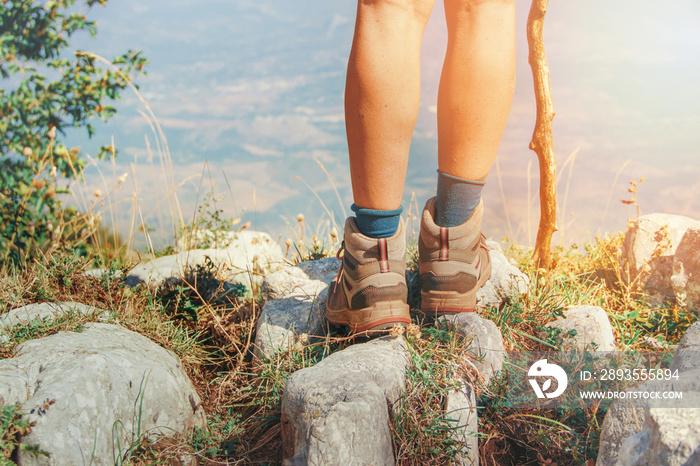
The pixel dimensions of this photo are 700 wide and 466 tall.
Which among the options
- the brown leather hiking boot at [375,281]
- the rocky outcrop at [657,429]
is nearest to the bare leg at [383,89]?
the brown leather hiking boot at [375,281]

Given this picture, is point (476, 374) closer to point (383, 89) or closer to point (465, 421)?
point (465, 421)

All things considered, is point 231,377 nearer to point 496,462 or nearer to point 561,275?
point 496,462

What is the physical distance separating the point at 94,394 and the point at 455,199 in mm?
1606

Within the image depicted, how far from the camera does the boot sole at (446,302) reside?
237 centimetres

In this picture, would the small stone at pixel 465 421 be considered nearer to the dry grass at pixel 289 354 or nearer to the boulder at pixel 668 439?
the dry grass at pixel 289 354

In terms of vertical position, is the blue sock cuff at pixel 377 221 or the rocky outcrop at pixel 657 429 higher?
the blue sock cuff at pixel 377 221

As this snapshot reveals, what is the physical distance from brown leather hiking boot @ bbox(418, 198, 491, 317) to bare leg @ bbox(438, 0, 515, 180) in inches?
10.3

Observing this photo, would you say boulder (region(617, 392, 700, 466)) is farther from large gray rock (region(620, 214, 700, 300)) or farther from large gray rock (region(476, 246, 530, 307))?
large gray rock (region(620, 214, 700, 300))

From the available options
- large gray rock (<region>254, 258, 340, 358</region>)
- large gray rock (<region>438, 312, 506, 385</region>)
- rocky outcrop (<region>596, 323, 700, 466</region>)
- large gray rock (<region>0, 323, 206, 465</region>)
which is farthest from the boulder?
large gray rock (<region>0, 323, 206, 465</region>)

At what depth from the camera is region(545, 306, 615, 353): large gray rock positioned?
260cm

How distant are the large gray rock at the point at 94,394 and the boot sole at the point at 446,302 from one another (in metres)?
1.12

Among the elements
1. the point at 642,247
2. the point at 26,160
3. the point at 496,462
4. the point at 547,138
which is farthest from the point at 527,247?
the point at 26,160

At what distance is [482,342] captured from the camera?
228 cm

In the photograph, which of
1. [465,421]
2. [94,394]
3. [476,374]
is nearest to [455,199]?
[476,374]
